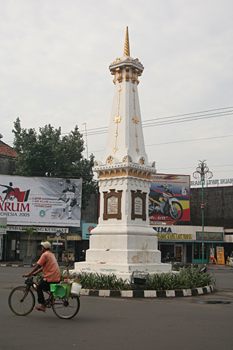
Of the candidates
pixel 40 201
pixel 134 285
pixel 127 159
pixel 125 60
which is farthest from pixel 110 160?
pixel 40 201

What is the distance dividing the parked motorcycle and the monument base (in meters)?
22.8

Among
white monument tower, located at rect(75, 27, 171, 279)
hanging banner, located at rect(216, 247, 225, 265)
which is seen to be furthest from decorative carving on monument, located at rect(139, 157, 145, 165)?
hanging banner, located at rect(216, 247, 225, 265)

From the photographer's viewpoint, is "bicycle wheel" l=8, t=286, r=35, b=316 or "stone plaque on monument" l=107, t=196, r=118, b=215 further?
"stone plaque on monument" l=107, t=196, r=118, b=215

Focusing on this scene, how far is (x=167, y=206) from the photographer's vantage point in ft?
118

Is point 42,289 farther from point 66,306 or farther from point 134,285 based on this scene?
point 134,285

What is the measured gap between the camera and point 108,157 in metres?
13.7

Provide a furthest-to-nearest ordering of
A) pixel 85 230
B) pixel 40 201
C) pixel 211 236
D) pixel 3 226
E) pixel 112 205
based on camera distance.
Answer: pixel 211 236
pixel 85 230
pixel 40 201
pixel 3 226
pixel 112 205

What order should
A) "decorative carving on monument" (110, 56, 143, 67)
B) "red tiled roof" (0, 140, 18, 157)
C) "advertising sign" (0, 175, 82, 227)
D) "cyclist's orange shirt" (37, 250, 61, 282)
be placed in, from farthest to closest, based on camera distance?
"red tiled roof" (0, 140, 18, 157) < "advertising sign" (0, 175, 82, 227) < "decorative carving on monument" (110, 56, 143, 67) < "cyclist's orange shirt" (37, 250, 61, 282)

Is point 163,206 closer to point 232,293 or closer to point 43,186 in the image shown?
point 43,186

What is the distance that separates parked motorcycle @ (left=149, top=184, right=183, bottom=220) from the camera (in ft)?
118

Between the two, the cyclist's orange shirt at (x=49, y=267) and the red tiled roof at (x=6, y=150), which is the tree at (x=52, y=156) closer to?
the red tiled roof at (x=6, y=150)

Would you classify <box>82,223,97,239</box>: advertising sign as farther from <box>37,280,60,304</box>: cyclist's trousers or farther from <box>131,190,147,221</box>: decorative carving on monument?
<box>37,280,60,304</box>: cyclist's trousers

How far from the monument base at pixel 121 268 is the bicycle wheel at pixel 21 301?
490 cm

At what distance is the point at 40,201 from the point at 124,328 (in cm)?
2609
